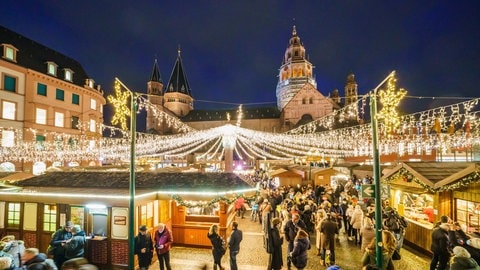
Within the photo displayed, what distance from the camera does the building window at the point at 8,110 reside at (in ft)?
81.5

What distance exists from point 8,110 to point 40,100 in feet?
10.8

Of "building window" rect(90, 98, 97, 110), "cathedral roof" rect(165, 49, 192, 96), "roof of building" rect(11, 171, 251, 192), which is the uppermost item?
"cathedral roof" rect(165, 49, 192, 96)

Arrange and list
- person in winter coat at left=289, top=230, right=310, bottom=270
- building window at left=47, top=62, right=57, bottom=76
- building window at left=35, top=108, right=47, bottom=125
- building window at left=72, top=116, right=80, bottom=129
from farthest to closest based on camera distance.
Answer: building window at left=72, top=116, right=80, bottom=129 < building window at left=47, top=62, right=57, bottom=76 < building window at left=35, top=108, right=47, bottom=125 < person in winter coat at left=289, top=230, right=310, bottom=270

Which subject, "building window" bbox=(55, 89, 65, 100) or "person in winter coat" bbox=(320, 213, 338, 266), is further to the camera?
"building window" bbox=(55, 89, 65, 100)

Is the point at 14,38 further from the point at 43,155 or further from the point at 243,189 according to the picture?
the point at 243,189

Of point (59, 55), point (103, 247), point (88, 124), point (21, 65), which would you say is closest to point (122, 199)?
point (103, 247)

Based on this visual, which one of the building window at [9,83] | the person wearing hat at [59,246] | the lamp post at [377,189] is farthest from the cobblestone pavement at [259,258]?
the building window at [9,83]

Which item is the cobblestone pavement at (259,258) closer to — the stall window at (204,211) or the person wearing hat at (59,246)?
the stall window at (204,211)

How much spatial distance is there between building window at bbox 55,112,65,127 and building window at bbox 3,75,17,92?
478 cm

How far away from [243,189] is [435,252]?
594 cm

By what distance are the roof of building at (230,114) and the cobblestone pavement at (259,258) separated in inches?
2264

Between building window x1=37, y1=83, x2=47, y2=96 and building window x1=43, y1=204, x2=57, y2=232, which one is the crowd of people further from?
building window x1=37, y1=83, x2=47, y2=96

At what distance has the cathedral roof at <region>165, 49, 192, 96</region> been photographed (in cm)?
7431

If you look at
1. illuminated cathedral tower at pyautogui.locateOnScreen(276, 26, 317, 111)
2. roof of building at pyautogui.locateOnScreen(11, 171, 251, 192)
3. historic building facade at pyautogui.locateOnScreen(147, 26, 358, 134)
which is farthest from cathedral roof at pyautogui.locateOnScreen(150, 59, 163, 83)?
roof of building at pyautogui.locateOnScreen(11, 171, 251, 192)
